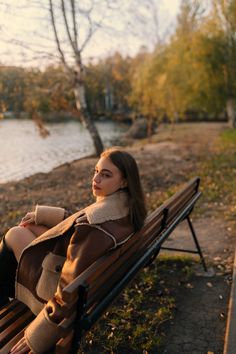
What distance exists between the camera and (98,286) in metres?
2.22

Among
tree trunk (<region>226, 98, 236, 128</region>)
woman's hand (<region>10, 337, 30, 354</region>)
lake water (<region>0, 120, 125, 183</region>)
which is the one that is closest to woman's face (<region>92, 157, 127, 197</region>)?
woman's hand (<region>10, 337, 30, 354</region>)

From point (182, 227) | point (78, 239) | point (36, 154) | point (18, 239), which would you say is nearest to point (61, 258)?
point (78, 239)

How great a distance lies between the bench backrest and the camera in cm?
201

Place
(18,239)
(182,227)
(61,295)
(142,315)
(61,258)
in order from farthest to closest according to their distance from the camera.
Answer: (182,227), (142,315), (18,239), (61,258), (61,295)

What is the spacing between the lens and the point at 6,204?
8508mm

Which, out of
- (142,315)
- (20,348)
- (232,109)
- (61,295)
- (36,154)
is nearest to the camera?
(61,295)

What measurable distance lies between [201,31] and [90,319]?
23.0 metres

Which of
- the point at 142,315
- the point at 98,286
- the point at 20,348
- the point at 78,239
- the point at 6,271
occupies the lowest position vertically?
the point at 142,315

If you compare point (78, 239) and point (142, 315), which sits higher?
point (78, 239)

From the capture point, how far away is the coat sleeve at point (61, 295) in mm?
2129

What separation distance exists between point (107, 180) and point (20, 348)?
1071mm

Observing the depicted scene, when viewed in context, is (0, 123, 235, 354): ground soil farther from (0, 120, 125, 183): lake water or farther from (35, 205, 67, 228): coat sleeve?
(0, 120, 125, 183): lake water

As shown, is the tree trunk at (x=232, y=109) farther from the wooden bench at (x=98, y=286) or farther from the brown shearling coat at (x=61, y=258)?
the brown shearling coat at (x=61, y=258)

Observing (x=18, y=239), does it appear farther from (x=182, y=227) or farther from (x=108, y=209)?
(x=182, y=227)
